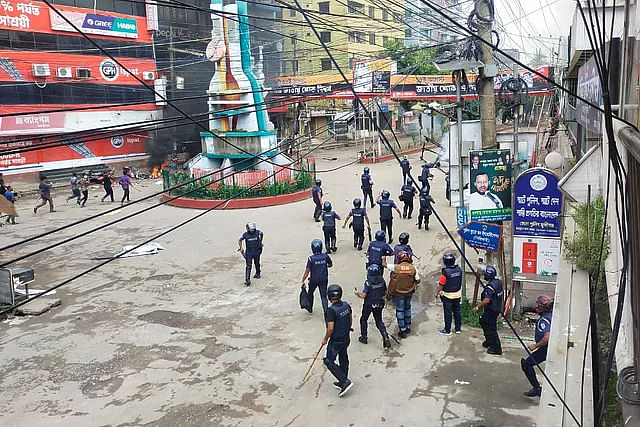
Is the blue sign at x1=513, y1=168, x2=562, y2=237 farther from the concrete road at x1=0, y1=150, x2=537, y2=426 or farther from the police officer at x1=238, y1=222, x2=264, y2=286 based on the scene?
the police officer at x1=238, y1=222, x2=264, y2=286

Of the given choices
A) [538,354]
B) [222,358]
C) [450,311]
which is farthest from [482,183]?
[222,358]

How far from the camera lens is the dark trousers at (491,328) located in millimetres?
7746

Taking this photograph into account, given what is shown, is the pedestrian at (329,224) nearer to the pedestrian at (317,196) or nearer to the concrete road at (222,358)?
the concrete road at (222,358)

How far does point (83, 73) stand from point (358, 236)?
1908 cm

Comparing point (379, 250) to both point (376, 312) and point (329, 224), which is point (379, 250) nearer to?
point (376, 312)

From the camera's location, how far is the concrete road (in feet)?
21.8

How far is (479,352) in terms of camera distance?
8055 millimetres

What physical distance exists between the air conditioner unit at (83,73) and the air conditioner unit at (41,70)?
5.46 feet

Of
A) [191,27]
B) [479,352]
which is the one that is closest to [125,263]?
[479,352]

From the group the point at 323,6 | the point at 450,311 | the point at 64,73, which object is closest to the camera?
the point at 450,311

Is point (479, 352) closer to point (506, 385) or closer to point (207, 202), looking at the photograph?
point (506, 385)

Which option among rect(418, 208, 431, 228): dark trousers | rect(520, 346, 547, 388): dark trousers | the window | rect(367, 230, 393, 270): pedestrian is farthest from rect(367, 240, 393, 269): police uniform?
the window

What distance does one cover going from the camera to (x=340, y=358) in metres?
7.04

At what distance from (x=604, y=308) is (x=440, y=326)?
266cm
